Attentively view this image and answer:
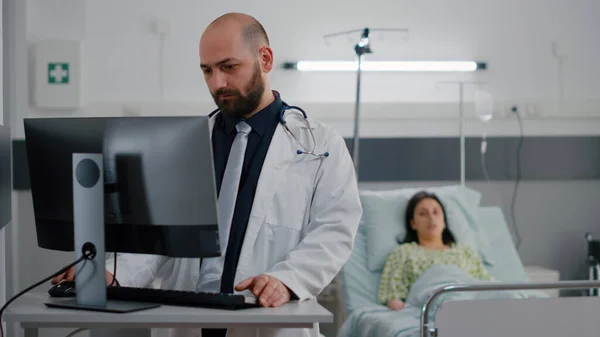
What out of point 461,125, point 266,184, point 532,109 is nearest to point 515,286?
point 266,184

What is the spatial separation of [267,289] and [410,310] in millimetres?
1985

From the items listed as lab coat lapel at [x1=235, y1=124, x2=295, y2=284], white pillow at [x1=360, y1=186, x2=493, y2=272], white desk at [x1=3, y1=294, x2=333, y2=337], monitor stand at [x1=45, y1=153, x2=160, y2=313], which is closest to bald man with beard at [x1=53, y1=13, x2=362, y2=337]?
lab coat lapel at [x1=235, y1=124, x2=295, y2=284]

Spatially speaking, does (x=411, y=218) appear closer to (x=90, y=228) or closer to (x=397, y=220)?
(x=397, y=220)

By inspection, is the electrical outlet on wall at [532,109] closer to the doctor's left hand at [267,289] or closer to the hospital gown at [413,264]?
the hospital gown at [413,264]

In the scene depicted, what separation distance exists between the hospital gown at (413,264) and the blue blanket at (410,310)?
7 centimetres

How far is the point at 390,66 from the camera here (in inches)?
180

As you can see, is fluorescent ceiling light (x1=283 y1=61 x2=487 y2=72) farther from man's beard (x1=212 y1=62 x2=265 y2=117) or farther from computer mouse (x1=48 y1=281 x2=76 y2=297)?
computer mouse (x1=48 y1=281 x2=76 y2=297)

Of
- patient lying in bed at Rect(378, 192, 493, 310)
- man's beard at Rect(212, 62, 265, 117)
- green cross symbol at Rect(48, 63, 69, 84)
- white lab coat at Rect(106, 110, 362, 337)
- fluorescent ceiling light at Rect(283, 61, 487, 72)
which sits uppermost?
fluorescent ceiling light at Rect(283, 61, 487, 72)

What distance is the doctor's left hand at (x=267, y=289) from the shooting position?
178 centimetres

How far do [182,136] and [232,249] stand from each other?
1.90 feet

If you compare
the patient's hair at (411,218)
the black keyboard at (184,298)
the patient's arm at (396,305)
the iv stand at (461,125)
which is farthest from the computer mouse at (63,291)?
the iv stand at (461,125)

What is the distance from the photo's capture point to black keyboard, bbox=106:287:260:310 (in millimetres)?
1685

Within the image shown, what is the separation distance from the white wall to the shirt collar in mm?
2060

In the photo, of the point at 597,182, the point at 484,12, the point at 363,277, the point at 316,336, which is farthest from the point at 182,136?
the point at 597,182
